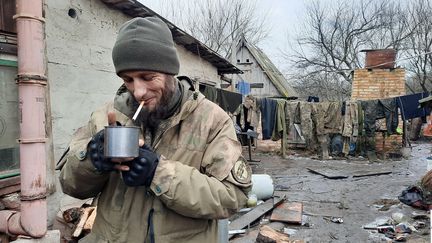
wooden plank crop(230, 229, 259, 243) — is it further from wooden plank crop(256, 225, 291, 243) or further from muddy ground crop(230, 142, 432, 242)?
Answer: wooden plank crop(256, 225, 291, 243)

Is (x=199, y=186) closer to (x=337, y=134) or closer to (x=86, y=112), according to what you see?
(x=86, y=112)

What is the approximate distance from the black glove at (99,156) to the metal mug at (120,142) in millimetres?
47

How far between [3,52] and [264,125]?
28.8ft

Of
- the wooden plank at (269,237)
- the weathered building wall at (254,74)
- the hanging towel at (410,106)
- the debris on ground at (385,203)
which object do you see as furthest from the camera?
the weathered building wall at (254,74)

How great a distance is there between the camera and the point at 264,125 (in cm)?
1127

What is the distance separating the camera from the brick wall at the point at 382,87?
1276 cm

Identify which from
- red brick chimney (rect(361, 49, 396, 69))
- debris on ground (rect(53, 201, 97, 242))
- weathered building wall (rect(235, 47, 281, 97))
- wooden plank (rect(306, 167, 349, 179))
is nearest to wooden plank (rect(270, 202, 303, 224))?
debris on ground (rect(53, 201, 97, 242))

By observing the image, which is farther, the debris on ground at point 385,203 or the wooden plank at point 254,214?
the debris on ground at point 385,203

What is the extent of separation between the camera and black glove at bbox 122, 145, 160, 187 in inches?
44.2

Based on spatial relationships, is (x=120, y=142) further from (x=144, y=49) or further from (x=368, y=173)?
(x=368, y=173)

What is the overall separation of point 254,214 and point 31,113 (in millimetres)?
4056

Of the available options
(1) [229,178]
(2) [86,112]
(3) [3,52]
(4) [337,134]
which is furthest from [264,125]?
(1) [229,178]

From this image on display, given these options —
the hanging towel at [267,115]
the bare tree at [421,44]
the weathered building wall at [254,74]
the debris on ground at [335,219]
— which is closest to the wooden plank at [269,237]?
the debris on ground at [335,219]

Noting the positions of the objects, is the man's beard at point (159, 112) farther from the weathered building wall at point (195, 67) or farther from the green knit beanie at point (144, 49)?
the weathered building wall at point (195, 67)
